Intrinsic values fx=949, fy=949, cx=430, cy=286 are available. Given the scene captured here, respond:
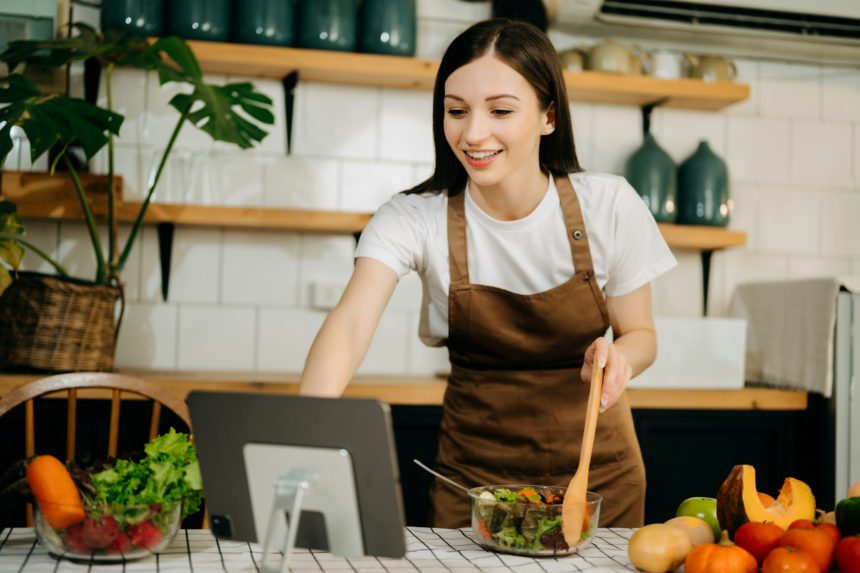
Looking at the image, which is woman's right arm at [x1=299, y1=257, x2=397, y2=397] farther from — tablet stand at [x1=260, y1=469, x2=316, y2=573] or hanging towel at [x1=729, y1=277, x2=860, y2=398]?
hanging towel at [x1=729, y1=277, x2=860, y2=398]

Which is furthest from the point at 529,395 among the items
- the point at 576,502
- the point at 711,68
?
the point at 711,68

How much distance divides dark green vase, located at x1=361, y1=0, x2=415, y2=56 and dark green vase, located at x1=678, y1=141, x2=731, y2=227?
3.08 ft

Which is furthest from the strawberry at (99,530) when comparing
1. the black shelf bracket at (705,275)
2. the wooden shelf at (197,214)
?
the black shelf bracket at (705,275)

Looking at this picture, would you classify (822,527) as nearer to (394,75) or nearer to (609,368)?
(609,368)

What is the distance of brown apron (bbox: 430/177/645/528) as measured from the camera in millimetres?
1705

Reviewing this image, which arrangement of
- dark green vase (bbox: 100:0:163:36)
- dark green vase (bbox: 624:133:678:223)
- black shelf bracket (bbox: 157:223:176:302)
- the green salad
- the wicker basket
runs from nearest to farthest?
1. the green salad
2. the wicker basket
3. dark green vase (bbox: 100:0:163:36)
4. black shelf bracket (bbox: 157:223:176:302)
5. dark green vase (bbox: 624:133:678:223)

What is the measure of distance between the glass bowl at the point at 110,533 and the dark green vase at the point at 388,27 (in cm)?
186

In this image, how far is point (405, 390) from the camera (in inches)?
95.5

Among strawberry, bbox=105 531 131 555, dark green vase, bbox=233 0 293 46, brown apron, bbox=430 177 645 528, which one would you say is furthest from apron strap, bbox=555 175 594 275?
dark green vase, bbox=233 0 293 46

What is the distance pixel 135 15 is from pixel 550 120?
1492 millimetres

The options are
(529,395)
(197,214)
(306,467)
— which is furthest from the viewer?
(197,214)

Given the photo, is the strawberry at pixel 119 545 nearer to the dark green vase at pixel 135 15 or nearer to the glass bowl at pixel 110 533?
the glass bowl at pixel 110 533

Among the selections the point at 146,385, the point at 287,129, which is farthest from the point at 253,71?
the point at 146,385

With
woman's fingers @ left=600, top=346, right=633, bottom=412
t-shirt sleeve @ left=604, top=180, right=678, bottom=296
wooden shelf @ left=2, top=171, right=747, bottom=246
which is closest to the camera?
woman's fingers @ left=600, top=346, right=633, bottom=412
